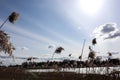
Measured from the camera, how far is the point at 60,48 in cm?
1356

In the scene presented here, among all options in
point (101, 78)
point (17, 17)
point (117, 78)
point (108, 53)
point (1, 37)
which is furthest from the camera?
point (108, 53)

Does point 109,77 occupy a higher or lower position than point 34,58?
lower

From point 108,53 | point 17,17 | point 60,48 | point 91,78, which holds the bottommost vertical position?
point 91,78

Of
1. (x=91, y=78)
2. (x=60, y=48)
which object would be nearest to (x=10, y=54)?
(x=91, y=78)

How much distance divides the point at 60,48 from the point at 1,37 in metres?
10.9

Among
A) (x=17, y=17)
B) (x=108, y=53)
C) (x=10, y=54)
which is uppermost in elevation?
(x=108, y=53)

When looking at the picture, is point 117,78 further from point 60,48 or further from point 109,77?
point 60,48

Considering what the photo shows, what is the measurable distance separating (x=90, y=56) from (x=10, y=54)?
→ 15829 millimetres

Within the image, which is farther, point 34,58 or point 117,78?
point 34,58

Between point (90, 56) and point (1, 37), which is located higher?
point (90, 56)

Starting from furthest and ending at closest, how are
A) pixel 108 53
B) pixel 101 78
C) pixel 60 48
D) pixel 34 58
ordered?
pixel 34 58 < pixel 108 53 < pixel 60 48 < pixel 101 78

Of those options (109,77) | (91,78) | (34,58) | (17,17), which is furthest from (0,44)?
(34,58)

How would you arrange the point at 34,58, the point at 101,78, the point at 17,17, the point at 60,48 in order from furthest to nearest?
the point at 34,58 → the point at 60,48 → the point at 17,17 → the point at 101,78

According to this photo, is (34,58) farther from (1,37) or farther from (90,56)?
(1,37)
